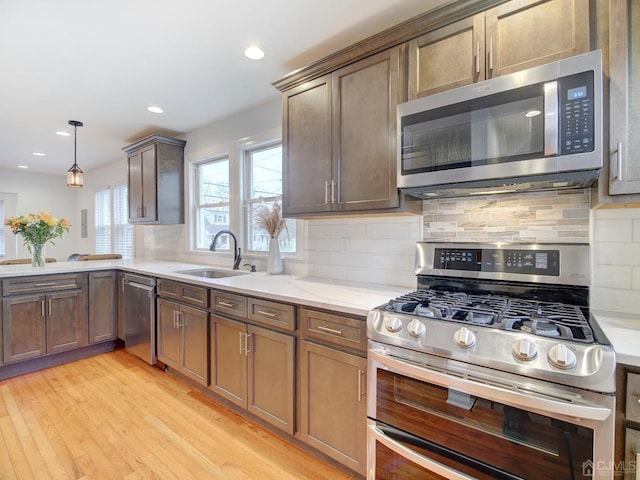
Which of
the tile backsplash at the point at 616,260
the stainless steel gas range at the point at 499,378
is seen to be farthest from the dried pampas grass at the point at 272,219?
the tile backsplash at the point at 616,260

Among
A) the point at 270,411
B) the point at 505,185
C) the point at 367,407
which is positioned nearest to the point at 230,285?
the point at 270,411

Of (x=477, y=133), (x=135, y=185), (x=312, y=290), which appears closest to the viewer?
(x=477, y=133)

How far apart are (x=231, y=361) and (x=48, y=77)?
2665 millimetres

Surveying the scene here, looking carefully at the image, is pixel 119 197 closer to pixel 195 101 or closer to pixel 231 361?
pixel 195 101

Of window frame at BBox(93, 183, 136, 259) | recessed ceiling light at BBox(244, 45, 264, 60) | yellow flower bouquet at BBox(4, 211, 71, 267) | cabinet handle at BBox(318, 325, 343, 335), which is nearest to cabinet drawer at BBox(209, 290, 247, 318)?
cabinet handle at BBox(318, 325, 343, 335)

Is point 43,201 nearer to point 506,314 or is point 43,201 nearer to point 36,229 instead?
point 36,229

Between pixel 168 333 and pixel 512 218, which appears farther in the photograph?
pixel 168 333

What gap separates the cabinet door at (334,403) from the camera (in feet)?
5.08

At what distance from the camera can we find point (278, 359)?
189 centimetres

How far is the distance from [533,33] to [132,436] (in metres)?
3.07

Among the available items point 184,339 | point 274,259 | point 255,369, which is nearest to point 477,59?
point 274,259

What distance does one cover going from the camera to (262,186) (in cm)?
317

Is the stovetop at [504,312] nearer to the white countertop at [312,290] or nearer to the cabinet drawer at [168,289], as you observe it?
the white countertop at [312,290]

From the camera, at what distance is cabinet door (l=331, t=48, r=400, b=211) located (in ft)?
5.75
